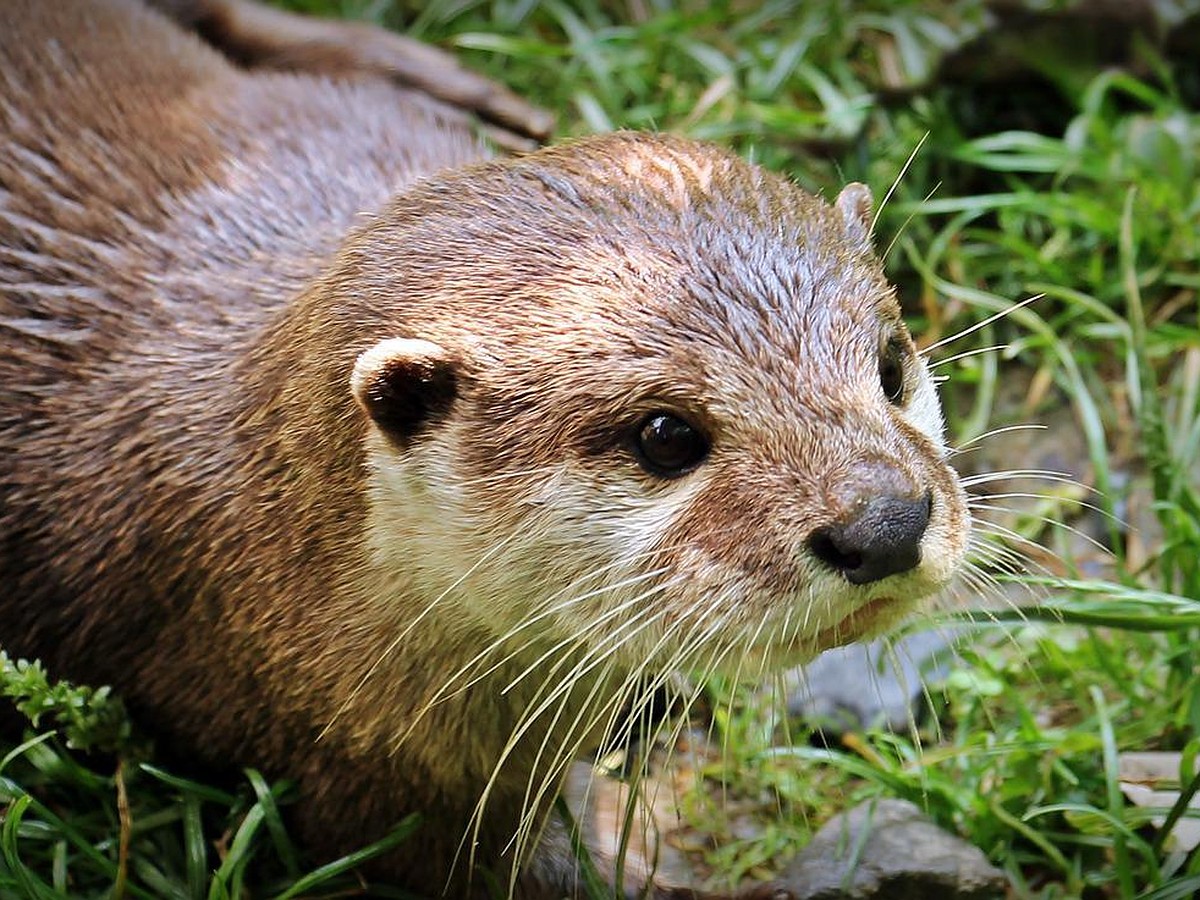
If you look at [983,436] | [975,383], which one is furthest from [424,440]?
[975,383]

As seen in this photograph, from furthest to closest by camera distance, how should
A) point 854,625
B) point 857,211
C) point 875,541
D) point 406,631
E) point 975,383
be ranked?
1. point 975,383
2. point 857,211
3. point 406,631
4. point 854,625
5. point 875,541

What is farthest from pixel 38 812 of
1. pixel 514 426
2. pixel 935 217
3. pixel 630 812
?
pixel 935 217

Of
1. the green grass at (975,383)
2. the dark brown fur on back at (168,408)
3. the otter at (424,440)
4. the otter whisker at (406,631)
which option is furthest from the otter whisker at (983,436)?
the dark brown fur on back at (168,408)

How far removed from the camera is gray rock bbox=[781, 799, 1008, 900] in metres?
2.46

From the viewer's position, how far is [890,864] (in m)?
2.49

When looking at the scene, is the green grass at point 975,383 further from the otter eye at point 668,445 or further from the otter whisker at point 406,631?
the otter eye at point 668,445

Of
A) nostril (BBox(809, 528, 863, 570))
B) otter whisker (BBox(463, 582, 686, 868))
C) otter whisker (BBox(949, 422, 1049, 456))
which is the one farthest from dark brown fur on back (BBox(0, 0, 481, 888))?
otter whisker (BBox(949, 422, 1049, 456))

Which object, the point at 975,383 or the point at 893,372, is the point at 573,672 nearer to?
the point at 893,372

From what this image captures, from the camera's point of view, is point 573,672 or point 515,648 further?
point 515,648

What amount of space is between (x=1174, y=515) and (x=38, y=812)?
198 cm

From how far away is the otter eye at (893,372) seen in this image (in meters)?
2.14

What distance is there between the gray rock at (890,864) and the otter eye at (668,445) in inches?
33.4

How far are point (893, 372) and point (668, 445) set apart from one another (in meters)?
0.36

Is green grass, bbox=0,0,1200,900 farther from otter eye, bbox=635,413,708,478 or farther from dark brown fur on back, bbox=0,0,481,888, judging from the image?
otter eye, bbox=635,413,708,478
